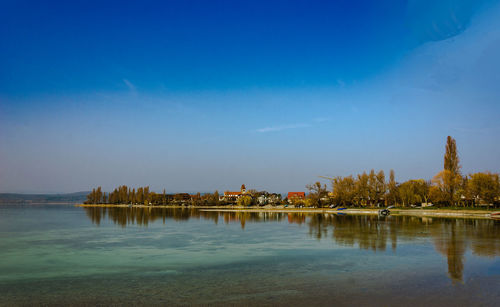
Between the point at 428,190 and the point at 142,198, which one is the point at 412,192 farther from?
the point at 142,198

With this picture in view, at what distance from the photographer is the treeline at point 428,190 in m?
47.4

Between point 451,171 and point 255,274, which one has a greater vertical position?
point 451,171

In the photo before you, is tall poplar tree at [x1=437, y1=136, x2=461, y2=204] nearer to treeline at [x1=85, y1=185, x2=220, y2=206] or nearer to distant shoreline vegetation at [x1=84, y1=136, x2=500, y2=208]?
distant shoreline vegetation at [x1=84, y1=136, x2=500, y2=208]

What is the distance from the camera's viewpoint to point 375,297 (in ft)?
28.6

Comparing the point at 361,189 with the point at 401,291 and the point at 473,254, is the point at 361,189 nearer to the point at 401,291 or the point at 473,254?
the point at 473,254

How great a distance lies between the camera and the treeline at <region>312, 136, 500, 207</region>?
47.4m

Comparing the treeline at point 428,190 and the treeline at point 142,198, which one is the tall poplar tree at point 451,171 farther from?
the treeline at point 142,198

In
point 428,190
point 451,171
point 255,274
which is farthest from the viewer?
point 428,190

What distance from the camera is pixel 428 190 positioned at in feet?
220

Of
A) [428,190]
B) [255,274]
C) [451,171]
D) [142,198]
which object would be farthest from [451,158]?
[142,198]

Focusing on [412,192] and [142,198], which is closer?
[412,192]

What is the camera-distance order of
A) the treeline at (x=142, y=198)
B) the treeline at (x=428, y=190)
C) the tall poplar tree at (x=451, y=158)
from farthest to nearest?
the treeline at (x=142, y=198) → the tall poplar tree at (x=451, y=158) → the treeline at (x=428, y=190)

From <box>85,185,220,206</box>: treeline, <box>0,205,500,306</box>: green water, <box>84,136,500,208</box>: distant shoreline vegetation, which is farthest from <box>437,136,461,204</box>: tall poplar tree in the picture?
<box>85,185,220,206</box>: treeline

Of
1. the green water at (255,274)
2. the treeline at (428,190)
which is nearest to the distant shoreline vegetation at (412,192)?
the treeline at (428,190)
